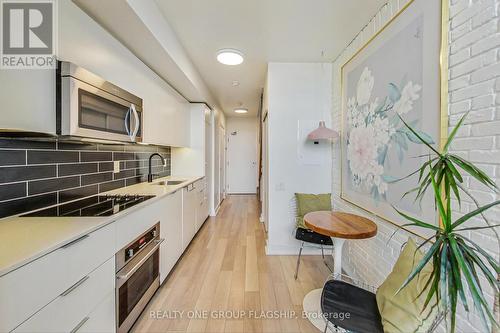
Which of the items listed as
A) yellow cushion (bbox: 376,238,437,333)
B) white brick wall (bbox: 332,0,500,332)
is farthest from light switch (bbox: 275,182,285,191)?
white brick wall (bbox: 332,0,500,332)

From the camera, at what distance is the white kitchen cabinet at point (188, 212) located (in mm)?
2705

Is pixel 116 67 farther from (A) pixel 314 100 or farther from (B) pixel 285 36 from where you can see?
(A) pixel 314 100

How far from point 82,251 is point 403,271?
1692 mm

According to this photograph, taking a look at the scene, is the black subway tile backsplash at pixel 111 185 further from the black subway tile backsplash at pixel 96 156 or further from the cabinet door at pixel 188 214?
the cabinet door at pixel 188 214

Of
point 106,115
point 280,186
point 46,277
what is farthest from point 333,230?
point 106,115

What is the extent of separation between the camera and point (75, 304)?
106 cm

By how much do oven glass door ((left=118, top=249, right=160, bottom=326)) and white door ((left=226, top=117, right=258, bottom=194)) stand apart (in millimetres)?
5188

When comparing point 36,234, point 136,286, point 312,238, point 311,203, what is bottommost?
point 136,286

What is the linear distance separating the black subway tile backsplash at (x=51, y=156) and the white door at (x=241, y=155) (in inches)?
212

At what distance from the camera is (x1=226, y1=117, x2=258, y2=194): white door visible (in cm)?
707

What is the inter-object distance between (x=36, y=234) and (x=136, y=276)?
81 centimetres

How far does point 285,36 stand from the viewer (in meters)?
2.28

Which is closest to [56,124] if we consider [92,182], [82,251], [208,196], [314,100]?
[82,251]

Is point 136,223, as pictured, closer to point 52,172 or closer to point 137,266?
point 137,266
